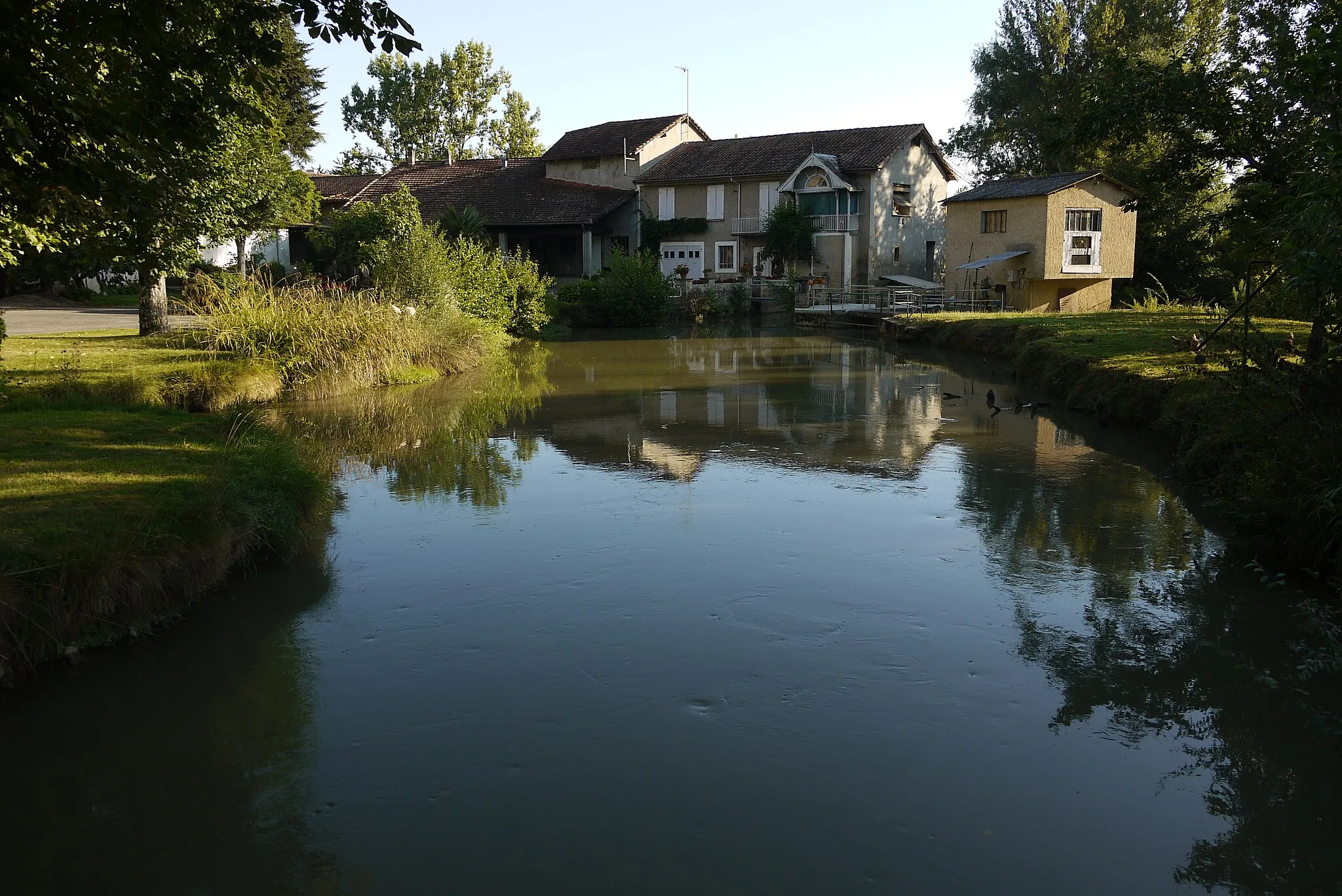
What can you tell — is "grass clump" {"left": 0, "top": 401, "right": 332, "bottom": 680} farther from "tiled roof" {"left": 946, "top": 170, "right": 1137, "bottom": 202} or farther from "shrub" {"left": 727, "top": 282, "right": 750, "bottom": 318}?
"shrub" {"left": 727, "top": 282, "right": 750, "bottom": 318}

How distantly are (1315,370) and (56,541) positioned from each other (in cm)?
1065

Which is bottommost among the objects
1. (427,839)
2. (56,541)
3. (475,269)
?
(427,839)

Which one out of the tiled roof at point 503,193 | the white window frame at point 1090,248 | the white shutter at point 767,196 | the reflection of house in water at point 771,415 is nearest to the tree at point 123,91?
the reflection of house in water at point 771,415

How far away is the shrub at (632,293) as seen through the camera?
3781cm

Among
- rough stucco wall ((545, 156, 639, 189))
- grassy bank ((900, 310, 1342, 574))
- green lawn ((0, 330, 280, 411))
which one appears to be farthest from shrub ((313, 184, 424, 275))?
grassy bank ((900, 310, 1342, 574))

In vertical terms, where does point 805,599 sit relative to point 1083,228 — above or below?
below

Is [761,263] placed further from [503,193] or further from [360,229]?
[360,229]

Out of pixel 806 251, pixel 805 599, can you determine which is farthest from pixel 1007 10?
pixel 805 599

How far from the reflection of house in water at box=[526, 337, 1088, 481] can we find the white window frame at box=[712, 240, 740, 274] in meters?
19.5

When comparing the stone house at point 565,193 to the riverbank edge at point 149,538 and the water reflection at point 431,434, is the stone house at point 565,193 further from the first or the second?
the riverbank edge at point 149,538

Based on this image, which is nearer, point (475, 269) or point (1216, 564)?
point (1216, 564)

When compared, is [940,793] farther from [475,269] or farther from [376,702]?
[475,269]

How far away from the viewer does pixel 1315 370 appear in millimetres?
10133

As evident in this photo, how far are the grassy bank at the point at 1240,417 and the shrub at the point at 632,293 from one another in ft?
63.2
